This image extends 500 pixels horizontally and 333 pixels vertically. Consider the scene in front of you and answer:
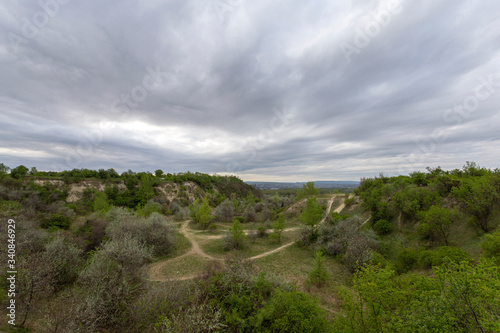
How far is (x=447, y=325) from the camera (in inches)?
169

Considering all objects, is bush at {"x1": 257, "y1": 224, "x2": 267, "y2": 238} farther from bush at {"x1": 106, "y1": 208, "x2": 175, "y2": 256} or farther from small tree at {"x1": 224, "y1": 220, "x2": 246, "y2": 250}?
bush at {"x1": 106, "y1": 208, "x2": 175, "y2": 256}

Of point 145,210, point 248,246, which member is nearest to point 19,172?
point 145,210

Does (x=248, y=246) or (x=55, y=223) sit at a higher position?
(x=55, y=223)

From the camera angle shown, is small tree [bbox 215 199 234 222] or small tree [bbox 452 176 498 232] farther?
small tree [bbox 215 199 234 222]

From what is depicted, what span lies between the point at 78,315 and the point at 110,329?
1947 millimetres

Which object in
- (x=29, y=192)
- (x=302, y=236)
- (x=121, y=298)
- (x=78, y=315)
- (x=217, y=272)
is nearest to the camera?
(x=78, y=315)

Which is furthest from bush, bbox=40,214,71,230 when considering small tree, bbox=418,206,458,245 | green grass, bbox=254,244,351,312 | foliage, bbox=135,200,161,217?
small tree, bbox=418,206,458,245

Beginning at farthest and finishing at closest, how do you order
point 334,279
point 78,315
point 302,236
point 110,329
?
point 302,236
point 334,279
point 110,329
point 78,315

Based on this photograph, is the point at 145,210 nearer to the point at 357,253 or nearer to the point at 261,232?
the point at 261,232

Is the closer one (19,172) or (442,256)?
(442,256)

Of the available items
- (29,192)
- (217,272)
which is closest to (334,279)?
(217,272)

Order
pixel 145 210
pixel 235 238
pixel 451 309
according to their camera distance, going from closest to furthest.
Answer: pixel 451 309 → pixel 235 238 → pixel 145 210

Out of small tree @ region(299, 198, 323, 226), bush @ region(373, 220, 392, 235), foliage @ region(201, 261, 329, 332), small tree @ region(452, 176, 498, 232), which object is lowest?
bush @ region(373, 220, 392, 235)

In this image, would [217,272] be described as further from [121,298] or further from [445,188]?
[445,188]
